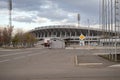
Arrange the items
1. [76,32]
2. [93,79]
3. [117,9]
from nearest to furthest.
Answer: [93,79]
[117,9]
[76,32]

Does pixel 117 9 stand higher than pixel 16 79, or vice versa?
pixel 117 9

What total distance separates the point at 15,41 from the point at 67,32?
324ft

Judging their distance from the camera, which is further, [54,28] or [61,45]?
[54,28]

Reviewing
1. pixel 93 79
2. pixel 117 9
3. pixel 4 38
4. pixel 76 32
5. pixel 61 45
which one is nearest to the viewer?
pixel 93 79

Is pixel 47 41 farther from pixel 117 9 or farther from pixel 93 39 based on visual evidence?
pixel 117 9

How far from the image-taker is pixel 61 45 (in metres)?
119

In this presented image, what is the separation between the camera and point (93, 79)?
13.4m

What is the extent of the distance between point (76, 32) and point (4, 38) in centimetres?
10226

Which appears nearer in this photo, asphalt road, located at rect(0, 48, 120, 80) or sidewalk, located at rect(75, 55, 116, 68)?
asphalt road, located at rect(0, 48, 120, 80)

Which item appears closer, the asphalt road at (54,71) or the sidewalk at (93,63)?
the asphalt road at (54,71)

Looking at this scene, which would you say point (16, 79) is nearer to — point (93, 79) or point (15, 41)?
point (93, 79)

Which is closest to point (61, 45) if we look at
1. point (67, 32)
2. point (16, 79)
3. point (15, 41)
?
point (15, 41)

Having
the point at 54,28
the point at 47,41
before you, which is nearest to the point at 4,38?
the point at 47,41

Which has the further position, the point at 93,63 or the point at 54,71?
the point at 93,63
